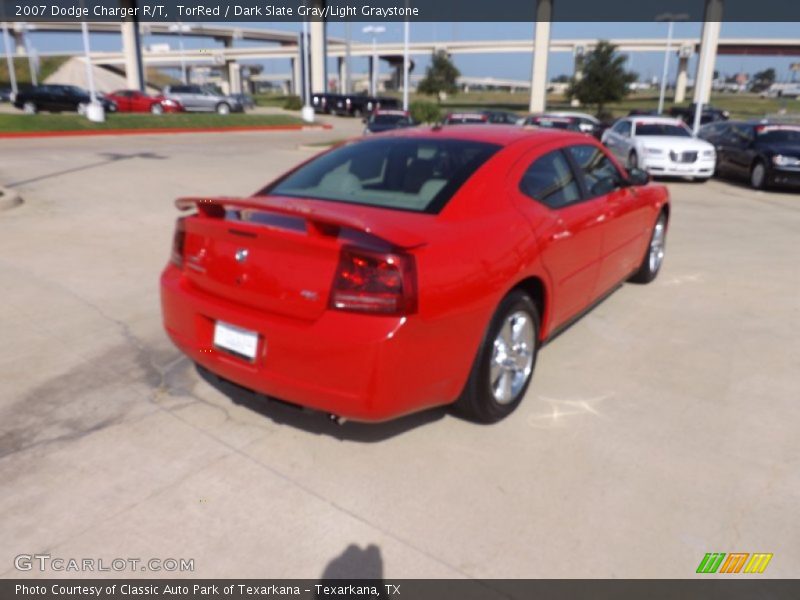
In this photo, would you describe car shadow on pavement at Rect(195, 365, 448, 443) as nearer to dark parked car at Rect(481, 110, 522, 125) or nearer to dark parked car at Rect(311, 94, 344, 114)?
dark parked car at Rect(481, 110, 522, 125)

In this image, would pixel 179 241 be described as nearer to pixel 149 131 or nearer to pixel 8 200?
pixel 8 200

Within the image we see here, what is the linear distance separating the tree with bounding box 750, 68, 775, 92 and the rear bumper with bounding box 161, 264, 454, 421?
6897 inches

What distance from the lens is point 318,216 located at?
2887 mm

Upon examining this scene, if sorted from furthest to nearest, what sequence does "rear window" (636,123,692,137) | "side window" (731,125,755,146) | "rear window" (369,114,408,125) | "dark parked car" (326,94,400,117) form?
1. "dark parked car" (326,94,400,117)
2. "rear window" (369,114,408,125)
3. "rear window" (636,123,692,137)
4. "side window" (731,125,755,146)

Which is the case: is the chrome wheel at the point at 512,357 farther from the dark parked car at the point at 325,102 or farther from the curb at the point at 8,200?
the dark parked car at the point at 325,102

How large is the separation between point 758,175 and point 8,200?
47.2 ft

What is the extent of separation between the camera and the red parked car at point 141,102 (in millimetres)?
36916

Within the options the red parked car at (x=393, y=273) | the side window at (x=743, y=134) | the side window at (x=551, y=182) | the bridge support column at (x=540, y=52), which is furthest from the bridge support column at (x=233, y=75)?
the red parked car at (x=393, y=273)

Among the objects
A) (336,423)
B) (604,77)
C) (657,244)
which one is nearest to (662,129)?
(657,244)

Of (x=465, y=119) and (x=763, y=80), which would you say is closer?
(x=465, y=119)

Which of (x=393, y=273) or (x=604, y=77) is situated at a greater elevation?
(x=604, y=77)

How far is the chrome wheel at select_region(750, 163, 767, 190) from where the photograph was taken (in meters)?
14.0
